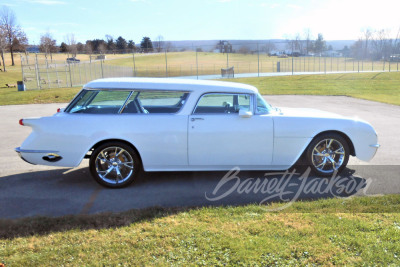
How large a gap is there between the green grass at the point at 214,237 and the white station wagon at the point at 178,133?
3.41ft

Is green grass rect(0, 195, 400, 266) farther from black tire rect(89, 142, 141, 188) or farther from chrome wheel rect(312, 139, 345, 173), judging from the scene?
chrome wheel rect(312, 139, 345, 173)

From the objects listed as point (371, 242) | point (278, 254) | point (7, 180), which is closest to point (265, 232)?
point (278, 254)

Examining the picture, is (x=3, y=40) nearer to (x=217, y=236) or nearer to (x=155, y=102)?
(x=155, y=102)

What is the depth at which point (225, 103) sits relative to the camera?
17.9ft

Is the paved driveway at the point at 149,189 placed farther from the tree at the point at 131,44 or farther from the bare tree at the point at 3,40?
the tree at the point at 131,44

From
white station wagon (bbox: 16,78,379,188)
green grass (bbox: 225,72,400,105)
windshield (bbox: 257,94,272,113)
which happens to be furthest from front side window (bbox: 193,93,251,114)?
green grass (bbox: 225,72,400,105)

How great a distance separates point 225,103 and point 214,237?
2.43 m

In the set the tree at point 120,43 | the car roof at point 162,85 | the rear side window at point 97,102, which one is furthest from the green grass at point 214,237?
the tree at point 120,43

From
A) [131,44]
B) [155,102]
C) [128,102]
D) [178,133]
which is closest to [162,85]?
[155,102]

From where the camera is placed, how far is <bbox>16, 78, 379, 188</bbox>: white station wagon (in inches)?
200

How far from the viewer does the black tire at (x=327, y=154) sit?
17.7 ft

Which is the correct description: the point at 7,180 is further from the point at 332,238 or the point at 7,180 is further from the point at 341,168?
the point at 341,168

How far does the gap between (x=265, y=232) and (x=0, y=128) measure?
9.42 m

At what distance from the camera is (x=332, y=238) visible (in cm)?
348
